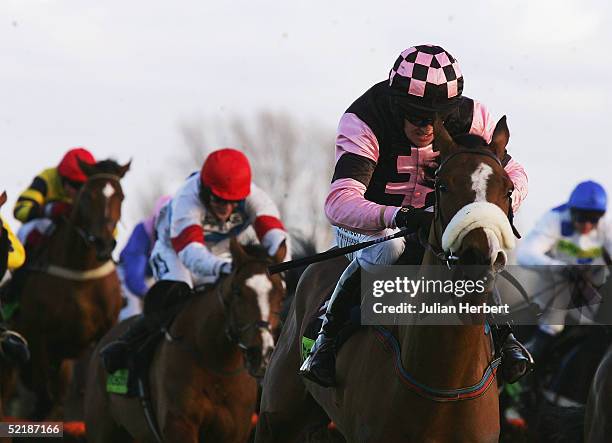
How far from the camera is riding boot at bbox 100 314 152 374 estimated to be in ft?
36.0

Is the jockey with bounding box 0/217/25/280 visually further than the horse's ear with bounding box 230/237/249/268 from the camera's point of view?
Yes

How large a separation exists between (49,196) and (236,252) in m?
5.33

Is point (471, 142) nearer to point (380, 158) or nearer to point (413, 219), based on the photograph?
point (413, 219)

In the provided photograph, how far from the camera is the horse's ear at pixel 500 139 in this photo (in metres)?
6.14

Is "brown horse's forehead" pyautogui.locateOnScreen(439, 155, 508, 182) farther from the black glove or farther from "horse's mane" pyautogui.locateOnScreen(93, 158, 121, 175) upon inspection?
"horse's mane" pyautogui.locateOnScreen(93, 158, 121, 175)

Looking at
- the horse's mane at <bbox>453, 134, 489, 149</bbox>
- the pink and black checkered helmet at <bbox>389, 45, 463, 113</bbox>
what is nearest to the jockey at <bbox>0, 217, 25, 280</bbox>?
the pink and black checkered helmet at <bbox>389, 45, 463, 113</bbox>

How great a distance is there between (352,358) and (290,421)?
3.35 ft

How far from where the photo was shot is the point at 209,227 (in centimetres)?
1065

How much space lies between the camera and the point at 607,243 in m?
12.9

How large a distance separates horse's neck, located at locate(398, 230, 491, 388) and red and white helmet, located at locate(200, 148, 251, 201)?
164 inches

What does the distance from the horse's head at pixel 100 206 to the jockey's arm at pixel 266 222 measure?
352 centimetres

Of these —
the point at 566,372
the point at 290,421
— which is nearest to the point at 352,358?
the point at 290,421

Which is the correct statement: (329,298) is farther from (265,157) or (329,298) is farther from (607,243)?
(265,157)

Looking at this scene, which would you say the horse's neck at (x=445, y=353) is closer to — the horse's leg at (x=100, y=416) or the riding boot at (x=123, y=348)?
the riding boot at (x=123, y=348)
